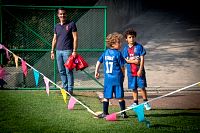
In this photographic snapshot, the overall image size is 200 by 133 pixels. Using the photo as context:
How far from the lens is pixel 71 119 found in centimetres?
901

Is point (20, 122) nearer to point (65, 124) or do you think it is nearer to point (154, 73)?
point (65, 124)

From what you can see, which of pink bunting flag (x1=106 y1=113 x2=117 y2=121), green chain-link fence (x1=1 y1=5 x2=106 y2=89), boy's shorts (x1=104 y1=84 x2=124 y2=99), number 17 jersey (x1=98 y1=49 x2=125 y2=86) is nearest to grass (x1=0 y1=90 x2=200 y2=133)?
pink bunting flag (x1=106 y1=113 x2=117 y2=121)

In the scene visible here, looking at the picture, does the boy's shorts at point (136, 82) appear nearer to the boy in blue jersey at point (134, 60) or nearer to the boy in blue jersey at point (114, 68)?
the boy in blue jersey at point (134, 60)

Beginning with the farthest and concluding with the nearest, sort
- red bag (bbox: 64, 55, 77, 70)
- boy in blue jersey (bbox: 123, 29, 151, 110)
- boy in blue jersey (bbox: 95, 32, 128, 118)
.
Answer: red bag (bbox: 64, 55, 77, 70) → boy in blue jersey (bbox: 123, 29, 151, 110) → boy in blue jersey (bbox: 95, 32, 128, 118)

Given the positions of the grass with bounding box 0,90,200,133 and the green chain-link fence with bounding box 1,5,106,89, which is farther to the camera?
the green chain-link fence with bounding box 1,5,106,89

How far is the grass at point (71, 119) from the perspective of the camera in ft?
27.0

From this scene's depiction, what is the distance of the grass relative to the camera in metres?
8.22

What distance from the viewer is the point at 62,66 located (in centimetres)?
1148

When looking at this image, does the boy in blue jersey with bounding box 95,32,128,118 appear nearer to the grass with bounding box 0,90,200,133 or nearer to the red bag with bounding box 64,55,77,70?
the grass with bounding box 0,90,200,133

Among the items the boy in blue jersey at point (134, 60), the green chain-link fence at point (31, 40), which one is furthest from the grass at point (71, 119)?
the green chain-link fence at point (31, 40)

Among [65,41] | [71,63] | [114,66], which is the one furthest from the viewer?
[65,41]

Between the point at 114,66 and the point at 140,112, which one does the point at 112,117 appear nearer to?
the point at 140,112

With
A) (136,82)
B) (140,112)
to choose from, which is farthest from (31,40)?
(140,112)

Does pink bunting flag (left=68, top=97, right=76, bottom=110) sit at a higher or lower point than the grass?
higher
